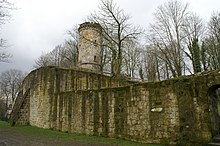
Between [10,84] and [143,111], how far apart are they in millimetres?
42996

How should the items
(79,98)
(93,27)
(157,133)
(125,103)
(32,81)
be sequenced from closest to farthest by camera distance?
(157,133)
(125,103)
(79,98)
(32,81)
(93,27)

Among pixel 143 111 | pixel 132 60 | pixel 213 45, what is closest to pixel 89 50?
pixel 132 60

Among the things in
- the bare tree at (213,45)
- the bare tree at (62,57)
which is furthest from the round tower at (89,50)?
the bare tree at (213,45)

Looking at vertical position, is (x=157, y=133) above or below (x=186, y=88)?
below

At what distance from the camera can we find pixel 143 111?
33.6 ft

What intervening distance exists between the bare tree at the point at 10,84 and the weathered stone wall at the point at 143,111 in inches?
1249

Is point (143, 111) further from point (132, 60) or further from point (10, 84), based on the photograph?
point (10, 84)

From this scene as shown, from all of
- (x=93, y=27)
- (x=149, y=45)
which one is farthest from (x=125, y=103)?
(x=93, y=27)

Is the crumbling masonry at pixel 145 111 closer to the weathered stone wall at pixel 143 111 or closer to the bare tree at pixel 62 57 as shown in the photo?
the weathered stone wall at pixel 143 111

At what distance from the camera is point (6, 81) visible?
4769 cm

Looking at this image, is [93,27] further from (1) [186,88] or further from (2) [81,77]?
(1) [186,88]

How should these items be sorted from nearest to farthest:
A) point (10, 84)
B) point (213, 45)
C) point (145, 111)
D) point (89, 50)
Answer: point (145, 111), point (213, 45), point (89, 50), point (10, 84)

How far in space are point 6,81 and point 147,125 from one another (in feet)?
144

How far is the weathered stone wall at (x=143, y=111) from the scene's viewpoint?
8492 millimetres
